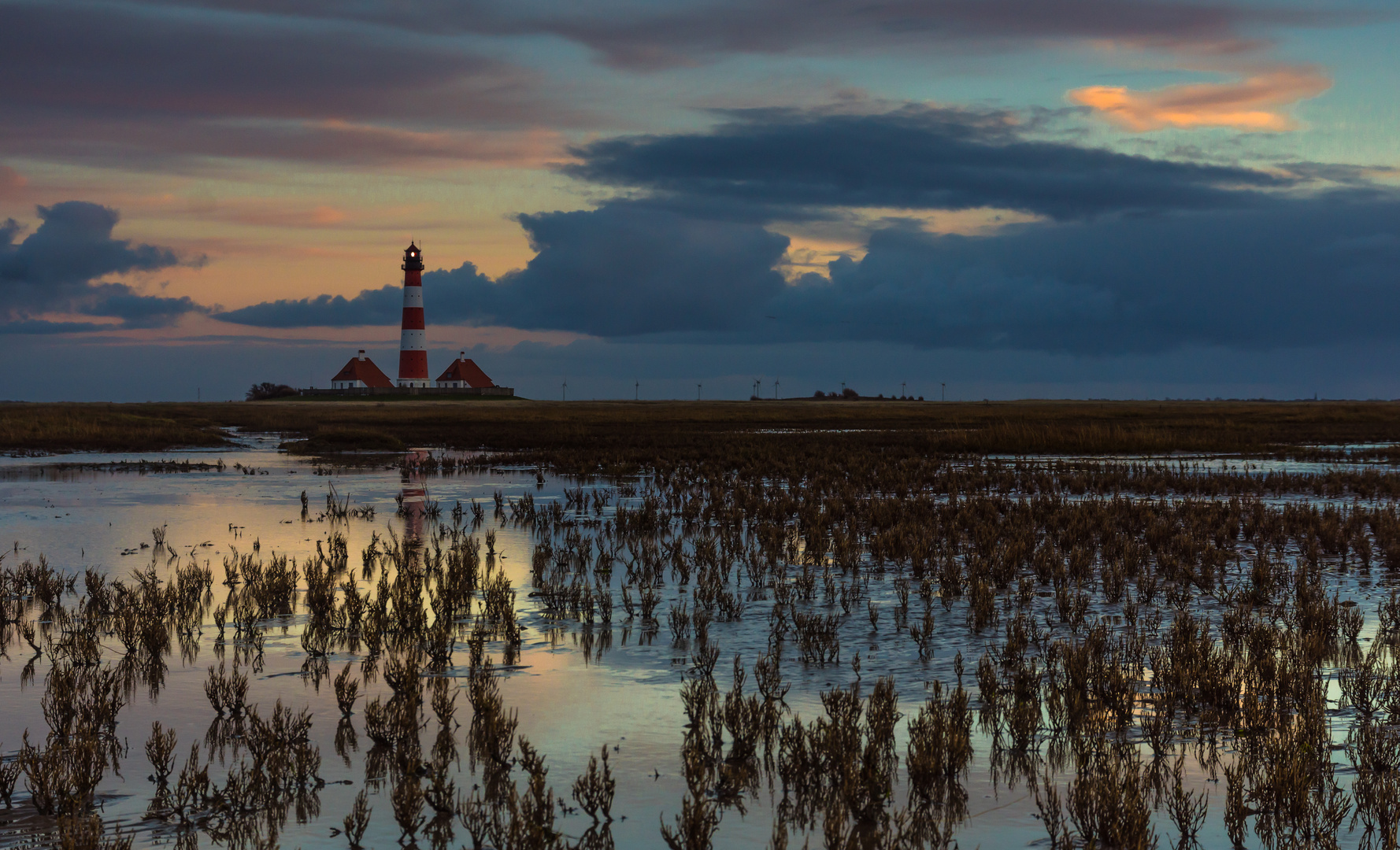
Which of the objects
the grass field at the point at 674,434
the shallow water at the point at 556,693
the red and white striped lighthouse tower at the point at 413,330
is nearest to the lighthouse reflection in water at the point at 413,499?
the shallow water at the point at 556,693

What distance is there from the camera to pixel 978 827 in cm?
550

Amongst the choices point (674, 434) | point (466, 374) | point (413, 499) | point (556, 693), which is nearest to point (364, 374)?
point (466, 374)

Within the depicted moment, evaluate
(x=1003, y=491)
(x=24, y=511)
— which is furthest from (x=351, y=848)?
(x=1003, y=491)

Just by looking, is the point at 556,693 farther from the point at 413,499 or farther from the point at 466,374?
the point at 466,374

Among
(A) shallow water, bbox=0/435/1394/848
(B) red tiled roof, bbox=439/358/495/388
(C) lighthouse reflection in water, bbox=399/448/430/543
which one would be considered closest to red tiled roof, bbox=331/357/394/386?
(B) red tiled roof, bbox=439/358/495/388

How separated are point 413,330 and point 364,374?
55.5ft

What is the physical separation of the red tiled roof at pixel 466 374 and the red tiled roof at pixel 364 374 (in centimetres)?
675

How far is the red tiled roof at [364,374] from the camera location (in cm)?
12438

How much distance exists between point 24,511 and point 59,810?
18.8 m

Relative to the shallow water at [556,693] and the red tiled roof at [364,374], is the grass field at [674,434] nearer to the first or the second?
the shallow water at [556,693]

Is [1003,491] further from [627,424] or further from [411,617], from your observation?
[627,424]

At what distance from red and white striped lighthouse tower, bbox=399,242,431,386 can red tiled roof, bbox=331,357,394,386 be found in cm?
832

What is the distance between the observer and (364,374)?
125 metres

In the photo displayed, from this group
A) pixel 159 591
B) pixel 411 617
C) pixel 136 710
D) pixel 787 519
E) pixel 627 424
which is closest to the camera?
pixel 136 710
